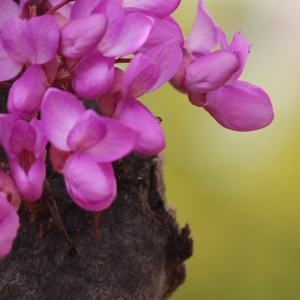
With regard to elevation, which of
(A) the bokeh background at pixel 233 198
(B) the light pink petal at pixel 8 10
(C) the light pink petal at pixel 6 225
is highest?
(B) the light pink petal at pixel 8 10

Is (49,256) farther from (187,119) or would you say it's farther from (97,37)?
(187,119)

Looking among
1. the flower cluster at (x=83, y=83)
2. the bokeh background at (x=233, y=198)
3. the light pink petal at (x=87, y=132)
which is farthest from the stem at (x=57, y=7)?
the bokeh background at (x=233, y=198)

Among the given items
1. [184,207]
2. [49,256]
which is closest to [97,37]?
[49,256]

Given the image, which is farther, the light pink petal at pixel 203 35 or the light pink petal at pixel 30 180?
the light pink petal at pixel 203 35

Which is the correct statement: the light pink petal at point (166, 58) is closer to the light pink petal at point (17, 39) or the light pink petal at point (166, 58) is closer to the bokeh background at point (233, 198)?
the light pink petal at point (17, 39)

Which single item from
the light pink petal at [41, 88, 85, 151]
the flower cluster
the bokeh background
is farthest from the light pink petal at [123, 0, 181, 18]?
the bokeh background
